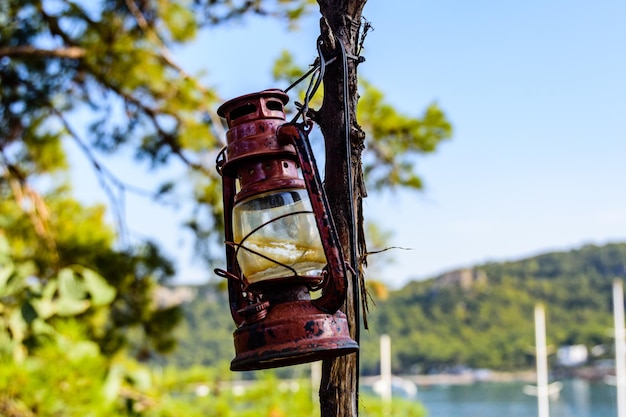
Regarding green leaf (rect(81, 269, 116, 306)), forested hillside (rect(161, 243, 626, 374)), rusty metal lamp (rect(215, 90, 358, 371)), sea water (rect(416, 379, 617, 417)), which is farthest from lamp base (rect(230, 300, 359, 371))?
sea water (rect(416, 379, 617, 417))

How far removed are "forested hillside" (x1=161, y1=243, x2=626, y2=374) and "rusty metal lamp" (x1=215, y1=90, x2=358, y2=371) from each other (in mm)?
26997

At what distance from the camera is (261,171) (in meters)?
0.95

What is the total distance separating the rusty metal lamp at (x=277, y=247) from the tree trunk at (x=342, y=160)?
2.2 inches

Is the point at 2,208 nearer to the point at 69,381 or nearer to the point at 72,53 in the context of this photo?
the point at 72,53

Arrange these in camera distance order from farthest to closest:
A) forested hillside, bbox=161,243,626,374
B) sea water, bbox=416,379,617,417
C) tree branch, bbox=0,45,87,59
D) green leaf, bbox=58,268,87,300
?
forested hillside, bbox=161,243,626,374
sea water, bbox=416,379,617,417
tree branch, bbox=0,45,87,59
green leaf, bbox=58,268,87,300

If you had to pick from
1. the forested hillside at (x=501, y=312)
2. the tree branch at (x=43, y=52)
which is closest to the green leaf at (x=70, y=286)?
the tree branch at (x=43, y=52)

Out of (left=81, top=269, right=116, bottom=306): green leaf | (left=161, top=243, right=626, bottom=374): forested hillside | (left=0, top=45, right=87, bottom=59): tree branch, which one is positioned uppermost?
(left=161, top=243, right=626, bottom=374): forested hillside

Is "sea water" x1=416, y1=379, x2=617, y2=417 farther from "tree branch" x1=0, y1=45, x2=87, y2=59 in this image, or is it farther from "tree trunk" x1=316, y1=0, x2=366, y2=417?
"tree trunk" x1=316, y1=0, x2=366, y2=417

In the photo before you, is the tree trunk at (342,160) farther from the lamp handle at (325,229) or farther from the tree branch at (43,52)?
the tree branch at (43,52)

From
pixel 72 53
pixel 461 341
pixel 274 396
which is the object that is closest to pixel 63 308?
pixel 274 396

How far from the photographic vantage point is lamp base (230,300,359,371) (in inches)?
35.1

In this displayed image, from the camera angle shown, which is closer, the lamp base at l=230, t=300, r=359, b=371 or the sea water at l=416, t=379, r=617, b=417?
the lamp base at l=230, t=300, r=359, b=371

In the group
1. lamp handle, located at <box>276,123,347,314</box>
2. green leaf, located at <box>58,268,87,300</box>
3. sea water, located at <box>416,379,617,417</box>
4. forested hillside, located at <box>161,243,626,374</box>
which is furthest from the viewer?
forested hillside, located at <box>161,243,626,374</box>

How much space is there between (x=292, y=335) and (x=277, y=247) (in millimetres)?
107
